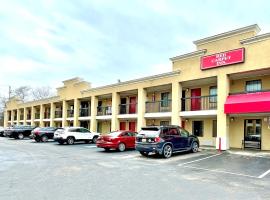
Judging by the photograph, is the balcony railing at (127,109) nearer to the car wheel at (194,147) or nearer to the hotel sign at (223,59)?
the hotel sign at (223,59)

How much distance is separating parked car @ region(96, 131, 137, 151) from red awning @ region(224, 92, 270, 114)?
6865 mm

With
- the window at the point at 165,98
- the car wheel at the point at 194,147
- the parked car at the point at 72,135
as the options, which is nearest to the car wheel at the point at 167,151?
the car wheel at the point at 194,147

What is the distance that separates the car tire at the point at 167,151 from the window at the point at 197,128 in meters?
7.83

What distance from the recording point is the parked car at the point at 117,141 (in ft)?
64.6

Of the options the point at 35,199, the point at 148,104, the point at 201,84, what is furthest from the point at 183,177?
the point at 148,104

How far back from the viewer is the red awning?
17.1 m

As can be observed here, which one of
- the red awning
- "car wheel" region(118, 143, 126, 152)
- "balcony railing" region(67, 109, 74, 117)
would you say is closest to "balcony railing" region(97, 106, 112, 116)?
"balcony railing" region(67, 109, 74, 117)

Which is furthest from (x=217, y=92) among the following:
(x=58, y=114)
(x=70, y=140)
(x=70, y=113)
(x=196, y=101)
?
(x=58, y=114)

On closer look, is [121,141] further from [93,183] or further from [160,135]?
[93,183]

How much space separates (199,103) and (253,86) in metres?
4.69

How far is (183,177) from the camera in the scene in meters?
10.7

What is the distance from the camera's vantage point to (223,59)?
1958 centimetres

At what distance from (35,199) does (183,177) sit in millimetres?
5443

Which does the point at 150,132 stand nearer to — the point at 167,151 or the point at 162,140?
the point at 162,140
